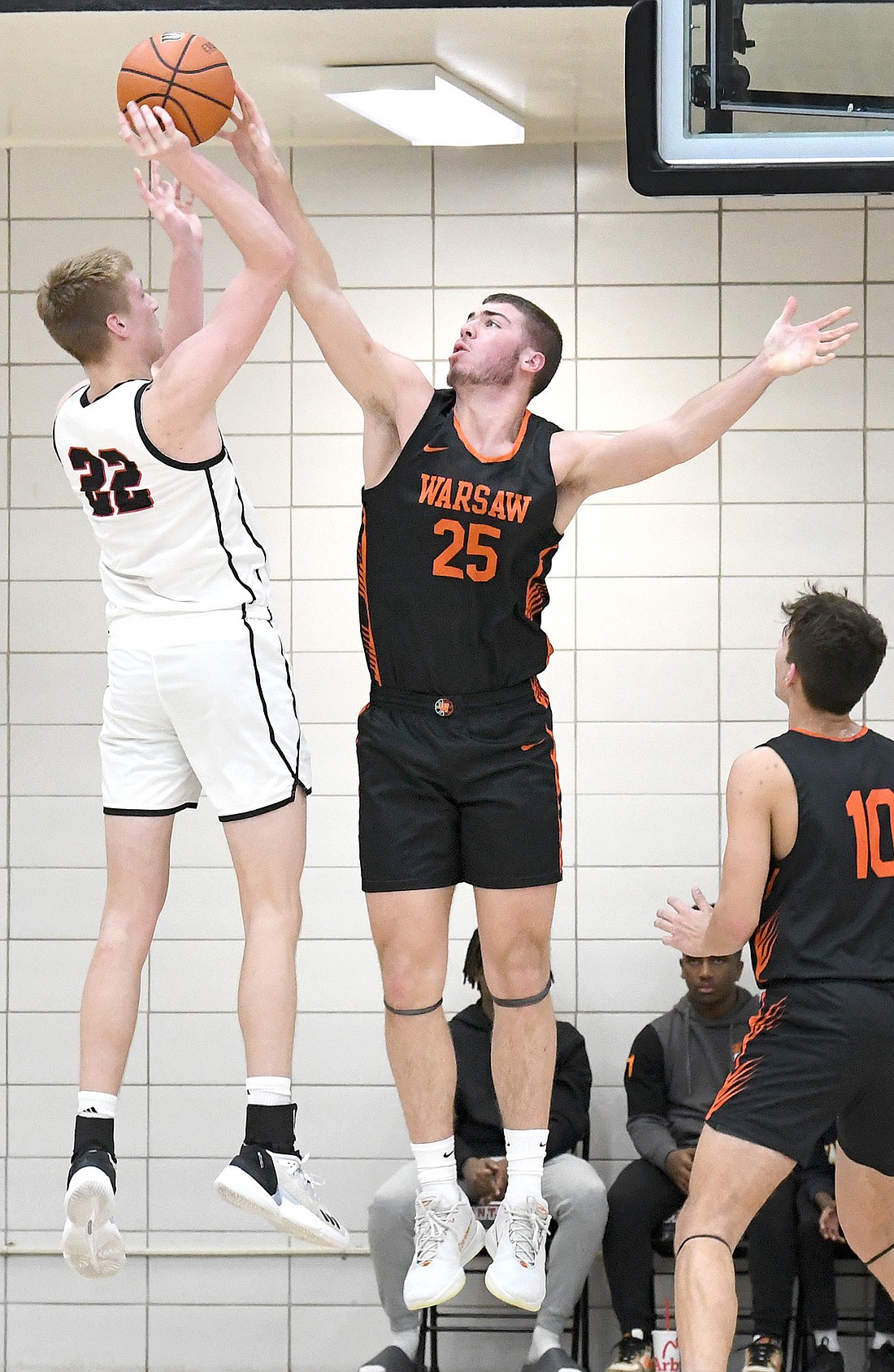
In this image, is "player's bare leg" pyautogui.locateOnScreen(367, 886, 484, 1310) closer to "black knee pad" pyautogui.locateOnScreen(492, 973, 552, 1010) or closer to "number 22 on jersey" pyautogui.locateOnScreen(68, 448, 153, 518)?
"black knee pad" pyautogui.locateOnScreen(492, 973, 552, 1010)

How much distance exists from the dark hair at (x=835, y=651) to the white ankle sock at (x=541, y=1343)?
2815mm

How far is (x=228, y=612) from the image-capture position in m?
3.64

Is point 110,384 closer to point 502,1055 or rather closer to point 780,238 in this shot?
point 502,1055

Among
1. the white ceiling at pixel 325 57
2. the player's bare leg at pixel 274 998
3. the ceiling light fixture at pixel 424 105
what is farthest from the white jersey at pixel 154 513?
the ceiling light fixture at pixel 424 105

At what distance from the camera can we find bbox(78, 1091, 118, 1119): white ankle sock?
142 inches

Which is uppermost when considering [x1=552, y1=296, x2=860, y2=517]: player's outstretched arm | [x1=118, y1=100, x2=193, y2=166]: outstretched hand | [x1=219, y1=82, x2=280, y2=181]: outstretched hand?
[x1=219, y1=82, x2=280, y2=181]: outstretched hand

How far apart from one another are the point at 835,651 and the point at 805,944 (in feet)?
2.61

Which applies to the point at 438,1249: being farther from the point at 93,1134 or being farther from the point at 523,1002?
the point at 93,1134

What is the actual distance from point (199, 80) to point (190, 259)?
0.38 meters

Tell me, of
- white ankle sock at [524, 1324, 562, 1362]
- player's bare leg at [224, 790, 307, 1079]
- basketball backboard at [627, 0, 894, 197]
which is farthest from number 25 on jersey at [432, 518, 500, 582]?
white ankle sock at [524, 1324, 562, 1362]

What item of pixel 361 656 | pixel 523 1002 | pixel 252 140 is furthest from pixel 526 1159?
pixel 361 656

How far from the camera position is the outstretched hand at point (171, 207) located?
133 inches

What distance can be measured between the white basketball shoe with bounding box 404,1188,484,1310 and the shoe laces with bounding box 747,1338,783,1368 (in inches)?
86.2

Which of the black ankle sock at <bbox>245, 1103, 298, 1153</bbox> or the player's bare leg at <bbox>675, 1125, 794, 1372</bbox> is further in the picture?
the player's bare leg at <bbox>675, 1125, 794, 1372</bbox>
